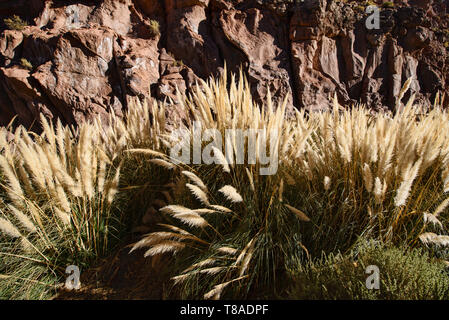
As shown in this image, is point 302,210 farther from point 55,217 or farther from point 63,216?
point 55,217

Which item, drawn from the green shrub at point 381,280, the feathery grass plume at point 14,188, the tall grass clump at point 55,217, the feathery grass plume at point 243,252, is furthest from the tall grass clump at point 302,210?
the feathery grass plume at point 14,188

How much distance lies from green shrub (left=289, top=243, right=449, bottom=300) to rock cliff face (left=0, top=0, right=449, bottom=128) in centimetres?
840

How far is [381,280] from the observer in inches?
46.4

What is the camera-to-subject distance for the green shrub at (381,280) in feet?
3.71

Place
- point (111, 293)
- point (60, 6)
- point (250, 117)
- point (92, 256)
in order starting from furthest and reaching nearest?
point (60, 6)
point (250, 117)
point (92, 256)
point (111, 293)

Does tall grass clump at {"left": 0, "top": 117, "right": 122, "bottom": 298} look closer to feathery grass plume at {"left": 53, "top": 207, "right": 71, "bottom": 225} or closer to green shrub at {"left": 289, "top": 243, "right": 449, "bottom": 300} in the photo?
feathery grass plume at {"left": 53, "top": 207, "right": 71, "bottom": 225}

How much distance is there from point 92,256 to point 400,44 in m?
13.7

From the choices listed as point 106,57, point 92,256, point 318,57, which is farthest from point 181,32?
point 92,256

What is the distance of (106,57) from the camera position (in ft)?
29.9

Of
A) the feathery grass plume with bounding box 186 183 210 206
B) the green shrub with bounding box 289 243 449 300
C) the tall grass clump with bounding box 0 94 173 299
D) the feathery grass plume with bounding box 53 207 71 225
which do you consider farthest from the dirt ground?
the green shrub with bounding box 289 243 449 300

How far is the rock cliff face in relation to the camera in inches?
344

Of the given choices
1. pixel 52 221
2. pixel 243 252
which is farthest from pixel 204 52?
pixel 243 252
